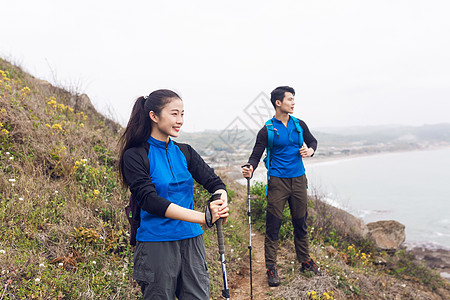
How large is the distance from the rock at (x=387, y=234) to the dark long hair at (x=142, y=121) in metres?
8.66

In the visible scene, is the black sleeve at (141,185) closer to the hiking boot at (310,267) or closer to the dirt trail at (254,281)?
the dirt trail at (254,281)

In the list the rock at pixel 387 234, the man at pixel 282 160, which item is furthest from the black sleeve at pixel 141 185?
the rock at pixel 387 234

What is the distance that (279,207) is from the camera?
4312mm

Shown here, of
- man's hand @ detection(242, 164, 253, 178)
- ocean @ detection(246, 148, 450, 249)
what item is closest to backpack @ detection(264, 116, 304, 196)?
man's hand @ detection(242, 164, 253, 178)

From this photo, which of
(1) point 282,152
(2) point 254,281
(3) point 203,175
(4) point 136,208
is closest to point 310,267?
(2) point 254,281

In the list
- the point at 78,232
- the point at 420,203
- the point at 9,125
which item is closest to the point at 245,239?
→ the point at 78,232

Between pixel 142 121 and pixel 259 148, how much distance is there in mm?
2369

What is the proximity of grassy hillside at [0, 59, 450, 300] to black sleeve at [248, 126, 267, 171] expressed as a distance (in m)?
1.83

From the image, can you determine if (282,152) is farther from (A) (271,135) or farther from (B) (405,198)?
(B) (405,198)

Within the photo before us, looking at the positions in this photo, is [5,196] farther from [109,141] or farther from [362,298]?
[362,298]

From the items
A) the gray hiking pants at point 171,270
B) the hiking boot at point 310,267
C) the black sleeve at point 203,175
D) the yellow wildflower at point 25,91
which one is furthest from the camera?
the yellow wildflower at point 25,91

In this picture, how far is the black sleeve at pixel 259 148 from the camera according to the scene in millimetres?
4258

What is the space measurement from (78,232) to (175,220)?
92.7 inches

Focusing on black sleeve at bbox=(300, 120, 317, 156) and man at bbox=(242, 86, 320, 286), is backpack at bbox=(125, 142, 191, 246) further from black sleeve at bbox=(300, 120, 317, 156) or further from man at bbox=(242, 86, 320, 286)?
black sleeve at bbox=(300, 120, 317, 156)
